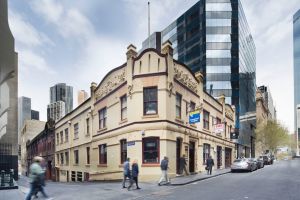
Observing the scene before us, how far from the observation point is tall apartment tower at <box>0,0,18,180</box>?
25156 mm

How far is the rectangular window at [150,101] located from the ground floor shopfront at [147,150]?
0.99 meters

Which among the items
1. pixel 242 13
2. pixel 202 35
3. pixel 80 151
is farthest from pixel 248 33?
pixel 80 151

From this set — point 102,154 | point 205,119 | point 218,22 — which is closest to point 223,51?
point 218,22

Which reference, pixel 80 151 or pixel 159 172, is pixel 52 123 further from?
pixel 159 172

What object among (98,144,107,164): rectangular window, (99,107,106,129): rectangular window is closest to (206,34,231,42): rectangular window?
(99,107,106,129): rectangular window

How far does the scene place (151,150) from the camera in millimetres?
21500

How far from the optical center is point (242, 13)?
7450cm

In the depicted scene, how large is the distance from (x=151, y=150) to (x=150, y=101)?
3.42 meters

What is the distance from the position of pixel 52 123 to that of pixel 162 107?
30.0 meters

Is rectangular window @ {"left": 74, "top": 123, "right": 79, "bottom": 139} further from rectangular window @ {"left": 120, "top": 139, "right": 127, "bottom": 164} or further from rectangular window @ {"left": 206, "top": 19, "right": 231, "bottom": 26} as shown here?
rectangular window @ {"left": 206, "top": 19, "right": 231, "bottom": 26}

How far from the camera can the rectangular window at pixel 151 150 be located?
21359 mm

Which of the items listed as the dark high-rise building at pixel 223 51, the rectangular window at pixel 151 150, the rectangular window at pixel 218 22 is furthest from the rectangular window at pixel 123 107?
the rectangular window at pixel 218 22

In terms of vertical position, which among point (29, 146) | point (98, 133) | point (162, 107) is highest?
point (162, 107)

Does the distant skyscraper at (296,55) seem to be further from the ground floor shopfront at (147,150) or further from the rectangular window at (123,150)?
the rectangular window at (123,150)
